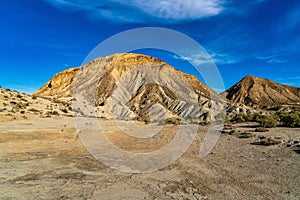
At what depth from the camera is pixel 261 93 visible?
362 ft

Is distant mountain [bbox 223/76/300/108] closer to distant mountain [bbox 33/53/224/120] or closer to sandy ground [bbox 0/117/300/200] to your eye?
distant mountain [bbox 33/53/224/120]

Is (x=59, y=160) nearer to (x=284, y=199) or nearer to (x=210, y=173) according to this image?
(x=210, y=173)

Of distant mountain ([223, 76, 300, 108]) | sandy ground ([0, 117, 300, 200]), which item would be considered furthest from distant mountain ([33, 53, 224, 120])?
sandy ground ([0, 117, 300, 200])

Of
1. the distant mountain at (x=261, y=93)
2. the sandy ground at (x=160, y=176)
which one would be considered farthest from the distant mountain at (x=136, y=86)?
the sandy ground at (x=160, y=176)

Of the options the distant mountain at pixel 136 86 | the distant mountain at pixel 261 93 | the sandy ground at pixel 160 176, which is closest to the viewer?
the sandy ground at pixel 160 176

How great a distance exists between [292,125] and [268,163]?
13.9 meters

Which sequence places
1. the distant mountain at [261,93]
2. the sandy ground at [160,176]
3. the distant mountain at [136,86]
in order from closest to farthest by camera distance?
the sandy ground at [160,176]
the distant mountain at [136,86]
the distant mountain at [261,93]

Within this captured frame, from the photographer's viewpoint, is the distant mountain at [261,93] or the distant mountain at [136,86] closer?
the distant mountain at [136,86]

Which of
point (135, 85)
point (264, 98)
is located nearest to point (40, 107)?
point (135, 85)

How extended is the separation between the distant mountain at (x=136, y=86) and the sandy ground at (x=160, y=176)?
4108 centimetres

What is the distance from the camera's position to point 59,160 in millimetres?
11438

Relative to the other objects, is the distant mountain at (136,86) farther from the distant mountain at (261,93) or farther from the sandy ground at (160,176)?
the sandy ground at (160,176)

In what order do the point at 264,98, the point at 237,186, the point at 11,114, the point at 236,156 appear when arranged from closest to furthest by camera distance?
the point at 237,186 < the point at 236,156 < the point at 11,114 < the point at 264,98

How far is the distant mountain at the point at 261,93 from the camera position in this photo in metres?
104
